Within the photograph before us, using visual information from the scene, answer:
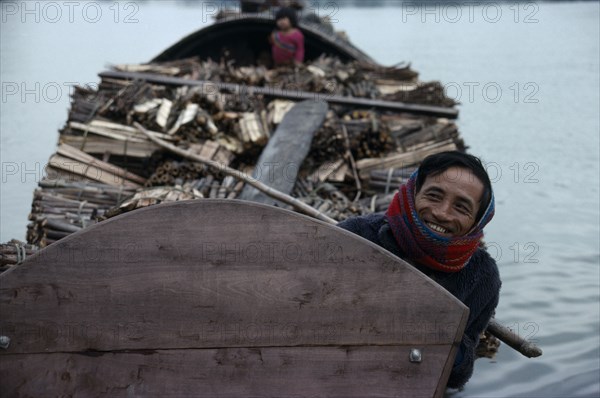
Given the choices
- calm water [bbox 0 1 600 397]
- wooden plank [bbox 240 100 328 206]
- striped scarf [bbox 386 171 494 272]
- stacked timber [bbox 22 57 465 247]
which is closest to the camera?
striped scarf [bbox 386 171 494 272]

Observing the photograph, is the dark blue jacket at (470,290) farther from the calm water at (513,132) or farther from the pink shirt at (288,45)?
the pink shirt at (288,45)

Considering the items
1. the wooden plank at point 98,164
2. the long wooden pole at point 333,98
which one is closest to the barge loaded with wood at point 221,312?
the wooden plank at point 98,164

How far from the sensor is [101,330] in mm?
2430

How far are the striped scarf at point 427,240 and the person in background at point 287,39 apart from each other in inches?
296

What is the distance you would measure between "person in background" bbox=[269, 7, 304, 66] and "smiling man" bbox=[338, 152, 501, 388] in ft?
24.7

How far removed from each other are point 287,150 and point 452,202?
10.3 feet

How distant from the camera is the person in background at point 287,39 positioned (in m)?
10.5

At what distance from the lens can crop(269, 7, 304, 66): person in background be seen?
10492 millimetres

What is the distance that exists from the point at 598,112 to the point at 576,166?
3.69 meters

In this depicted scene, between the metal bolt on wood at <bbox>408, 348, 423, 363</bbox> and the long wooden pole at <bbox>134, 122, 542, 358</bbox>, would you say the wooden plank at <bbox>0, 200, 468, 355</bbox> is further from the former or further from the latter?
the long wooden pole at <bbox>134, 122, 542, 358</bbox>

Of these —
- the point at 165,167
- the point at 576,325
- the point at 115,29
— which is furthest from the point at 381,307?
the point at 115,29

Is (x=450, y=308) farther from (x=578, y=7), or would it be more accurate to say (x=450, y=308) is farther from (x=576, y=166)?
(x=578, y=7)

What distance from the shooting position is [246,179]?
4.96 metres

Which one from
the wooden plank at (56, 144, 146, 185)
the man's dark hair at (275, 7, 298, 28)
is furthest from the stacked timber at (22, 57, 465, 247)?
the man's dark hair at (275, 7, 298, 28)
